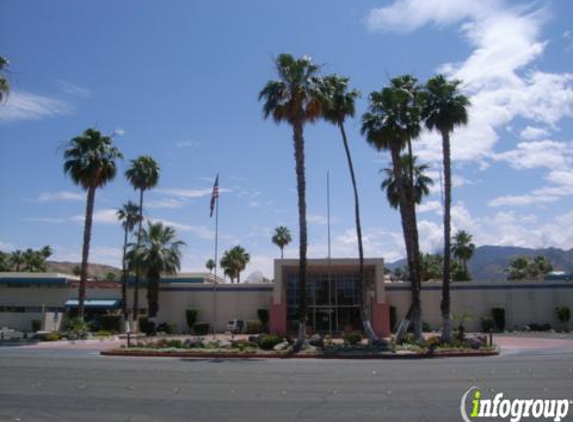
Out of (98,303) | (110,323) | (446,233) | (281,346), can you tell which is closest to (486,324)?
(446,233)

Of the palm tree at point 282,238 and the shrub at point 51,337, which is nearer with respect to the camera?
the shrub at point 51,337

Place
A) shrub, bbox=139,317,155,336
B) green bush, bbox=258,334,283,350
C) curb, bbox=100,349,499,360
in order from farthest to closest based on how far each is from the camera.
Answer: shrub, bbox=139,317,155,336, green bush, bbox=258,334,283,350, curb, bbox=100,349,499,360

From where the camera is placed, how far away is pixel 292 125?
33750mm

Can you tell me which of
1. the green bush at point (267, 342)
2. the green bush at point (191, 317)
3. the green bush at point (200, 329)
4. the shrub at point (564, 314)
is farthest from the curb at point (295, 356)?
the shrub at point (564, 314)

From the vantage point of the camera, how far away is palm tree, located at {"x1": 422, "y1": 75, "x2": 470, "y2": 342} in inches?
1374

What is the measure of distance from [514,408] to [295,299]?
138 ft

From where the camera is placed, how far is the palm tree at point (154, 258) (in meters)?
52.8

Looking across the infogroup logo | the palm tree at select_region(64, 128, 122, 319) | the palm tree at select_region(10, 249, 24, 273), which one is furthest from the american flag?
the palm tree at select_region(10, 249, 24, 273)

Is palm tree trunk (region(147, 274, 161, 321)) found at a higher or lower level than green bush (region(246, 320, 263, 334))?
higher

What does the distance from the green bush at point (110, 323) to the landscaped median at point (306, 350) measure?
23.2 meters

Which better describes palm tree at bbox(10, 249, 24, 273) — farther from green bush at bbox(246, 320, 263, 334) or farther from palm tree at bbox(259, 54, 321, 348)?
palm tree at bbox(259, 54, 321, 348)

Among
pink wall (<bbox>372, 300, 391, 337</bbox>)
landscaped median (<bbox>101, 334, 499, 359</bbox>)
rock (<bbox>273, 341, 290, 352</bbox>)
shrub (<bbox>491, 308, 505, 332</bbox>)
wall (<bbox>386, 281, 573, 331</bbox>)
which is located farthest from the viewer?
wall (<bbox>386, 281, 573, 331</bbox>)

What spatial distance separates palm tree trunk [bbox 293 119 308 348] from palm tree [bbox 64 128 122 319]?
19.0 m

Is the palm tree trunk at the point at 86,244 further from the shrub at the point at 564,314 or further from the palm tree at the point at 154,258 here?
the shrub at the point at 564,314
